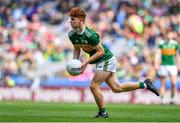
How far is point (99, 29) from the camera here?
31219 mm

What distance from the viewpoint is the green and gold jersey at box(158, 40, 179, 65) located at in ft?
83.6

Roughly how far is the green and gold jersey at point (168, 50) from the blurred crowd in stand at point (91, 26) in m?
2.23

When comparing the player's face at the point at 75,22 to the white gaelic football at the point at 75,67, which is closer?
the player's face at the point at 75,22

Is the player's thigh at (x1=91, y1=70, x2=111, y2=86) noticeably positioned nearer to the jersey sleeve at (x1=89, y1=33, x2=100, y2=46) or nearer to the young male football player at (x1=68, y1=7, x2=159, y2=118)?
the young male football player at (x1=68, y1=7, x2=159, y2=118)

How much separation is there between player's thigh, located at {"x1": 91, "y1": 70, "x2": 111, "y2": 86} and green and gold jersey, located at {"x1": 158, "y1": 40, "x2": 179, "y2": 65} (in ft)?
30.5

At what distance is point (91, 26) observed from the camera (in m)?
31.4

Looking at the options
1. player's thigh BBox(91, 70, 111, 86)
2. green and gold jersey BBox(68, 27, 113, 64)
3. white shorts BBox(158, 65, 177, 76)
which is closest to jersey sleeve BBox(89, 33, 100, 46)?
green and gold jersey BBox(68, 27, 113, 64)

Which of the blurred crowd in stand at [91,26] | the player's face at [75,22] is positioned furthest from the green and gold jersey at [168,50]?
the player's face at [75,22]

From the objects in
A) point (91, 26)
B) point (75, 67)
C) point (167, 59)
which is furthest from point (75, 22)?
point (91, 26)

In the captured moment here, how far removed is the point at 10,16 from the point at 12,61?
331 centimetres

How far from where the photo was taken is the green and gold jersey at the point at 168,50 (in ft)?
83.6

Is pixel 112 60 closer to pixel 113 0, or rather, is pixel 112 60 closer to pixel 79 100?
pixel 79 100

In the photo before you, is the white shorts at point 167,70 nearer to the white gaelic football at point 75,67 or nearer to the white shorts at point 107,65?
the white shorts at point 107,65

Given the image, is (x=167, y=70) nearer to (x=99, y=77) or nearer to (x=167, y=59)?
(x=167, y=59)
